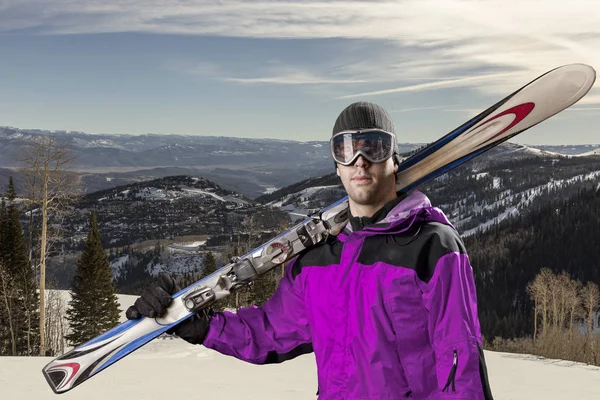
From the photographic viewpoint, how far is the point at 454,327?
2410 mm

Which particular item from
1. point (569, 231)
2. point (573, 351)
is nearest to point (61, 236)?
point (573, 351)

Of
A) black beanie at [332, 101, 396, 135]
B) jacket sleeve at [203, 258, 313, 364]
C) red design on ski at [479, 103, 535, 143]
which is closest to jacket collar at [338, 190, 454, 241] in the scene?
black beanie at [332, 101, 396, 135]

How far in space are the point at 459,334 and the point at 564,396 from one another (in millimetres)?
14543

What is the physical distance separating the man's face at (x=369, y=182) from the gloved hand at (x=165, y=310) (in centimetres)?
147

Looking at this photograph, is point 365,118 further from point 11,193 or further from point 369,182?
point 11,193

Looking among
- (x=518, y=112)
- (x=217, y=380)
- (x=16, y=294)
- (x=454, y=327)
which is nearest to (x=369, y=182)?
(x=454, y=327)

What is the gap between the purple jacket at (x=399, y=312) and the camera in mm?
2426

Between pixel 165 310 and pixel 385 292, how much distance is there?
1897mm

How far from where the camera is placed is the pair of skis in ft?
11.5

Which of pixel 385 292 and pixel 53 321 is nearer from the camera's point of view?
pixel 385 292

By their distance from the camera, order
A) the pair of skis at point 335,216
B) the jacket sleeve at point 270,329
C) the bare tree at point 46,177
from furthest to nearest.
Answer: the bare tree at point 46,177, the pair of skis at point 335,216, the jacket sleeve at point 270,329

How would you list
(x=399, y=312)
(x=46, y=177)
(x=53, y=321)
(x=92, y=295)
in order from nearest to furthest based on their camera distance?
(x=399, y=312)
(x=46, y=177)
(x=92, y=295)
(x=53, y=321)

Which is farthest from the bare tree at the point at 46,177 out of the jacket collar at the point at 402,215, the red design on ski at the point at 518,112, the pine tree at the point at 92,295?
the jacket collar at the point at 402,215

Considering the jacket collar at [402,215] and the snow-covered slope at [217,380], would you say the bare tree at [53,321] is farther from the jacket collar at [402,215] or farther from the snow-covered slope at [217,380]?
the jacket collar at [402,215]
